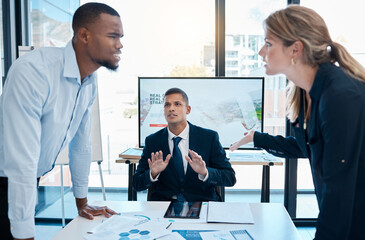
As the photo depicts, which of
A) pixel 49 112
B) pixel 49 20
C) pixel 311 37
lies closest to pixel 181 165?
pixel 49 112

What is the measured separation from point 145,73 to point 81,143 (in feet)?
6.24

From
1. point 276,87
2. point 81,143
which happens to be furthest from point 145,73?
point 81,143

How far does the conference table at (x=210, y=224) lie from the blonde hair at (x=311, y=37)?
69 centimetres

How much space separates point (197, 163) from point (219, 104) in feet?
4.54

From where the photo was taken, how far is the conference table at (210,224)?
1311 mm

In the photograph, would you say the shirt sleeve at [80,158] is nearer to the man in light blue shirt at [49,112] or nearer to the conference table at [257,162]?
the man in light blue shirt at [49,112]

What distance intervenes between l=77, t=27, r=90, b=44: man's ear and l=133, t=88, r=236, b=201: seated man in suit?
816mm

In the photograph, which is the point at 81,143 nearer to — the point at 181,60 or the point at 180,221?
the point at 180,221

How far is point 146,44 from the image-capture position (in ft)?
11.4

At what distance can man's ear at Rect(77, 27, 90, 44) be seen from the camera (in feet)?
4.94

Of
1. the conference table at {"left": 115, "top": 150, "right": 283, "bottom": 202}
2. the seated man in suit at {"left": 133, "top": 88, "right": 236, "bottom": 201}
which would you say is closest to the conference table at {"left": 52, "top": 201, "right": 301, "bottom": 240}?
the seated man in suit at {"left": 133, "top": 88, "right": 236, "bottom": 201}

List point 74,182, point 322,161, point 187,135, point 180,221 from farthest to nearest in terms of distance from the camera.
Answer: point 187,135
point 74,182
point 180,221
point 322,161

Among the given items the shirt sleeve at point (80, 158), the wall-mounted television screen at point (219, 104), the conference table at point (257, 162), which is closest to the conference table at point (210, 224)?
the shirt sleeve at point (80, 158)

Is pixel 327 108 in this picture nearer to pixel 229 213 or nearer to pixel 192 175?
pixel 229 213
